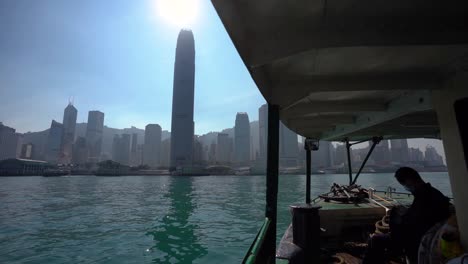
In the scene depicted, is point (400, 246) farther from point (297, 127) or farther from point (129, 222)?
point (129, 222)

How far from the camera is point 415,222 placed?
3.03m

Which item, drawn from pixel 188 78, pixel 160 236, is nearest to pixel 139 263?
pixel 160 236

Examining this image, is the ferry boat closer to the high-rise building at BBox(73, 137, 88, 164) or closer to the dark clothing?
the dark clothing

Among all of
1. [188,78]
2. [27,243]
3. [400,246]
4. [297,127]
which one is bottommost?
[27,243]

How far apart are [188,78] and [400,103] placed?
166586 millimetres

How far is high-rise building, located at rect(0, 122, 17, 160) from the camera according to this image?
177000mm

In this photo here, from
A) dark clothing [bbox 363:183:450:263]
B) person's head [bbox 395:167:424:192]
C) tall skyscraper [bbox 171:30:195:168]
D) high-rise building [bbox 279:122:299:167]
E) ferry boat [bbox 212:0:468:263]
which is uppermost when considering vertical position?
tall skyscraper [bbox 171:30:195:168]

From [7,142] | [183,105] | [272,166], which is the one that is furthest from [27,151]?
[272,166]

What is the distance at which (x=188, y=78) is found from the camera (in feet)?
535

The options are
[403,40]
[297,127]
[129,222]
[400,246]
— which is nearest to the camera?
[403,40]

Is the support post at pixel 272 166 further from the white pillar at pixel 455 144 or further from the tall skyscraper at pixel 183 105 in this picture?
the tall skyscraper at pixel 183 105

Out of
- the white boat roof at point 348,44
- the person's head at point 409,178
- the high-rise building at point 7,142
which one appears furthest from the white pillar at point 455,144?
the high-rise building at point 7,142

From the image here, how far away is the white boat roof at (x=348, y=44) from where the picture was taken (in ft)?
7.03

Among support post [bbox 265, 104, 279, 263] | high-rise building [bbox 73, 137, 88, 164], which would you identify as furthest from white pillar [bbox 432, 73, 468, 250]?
high-rise building [bbox 73, 137, 88, 164]
